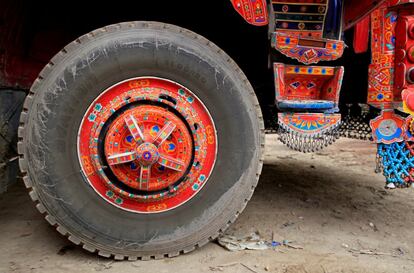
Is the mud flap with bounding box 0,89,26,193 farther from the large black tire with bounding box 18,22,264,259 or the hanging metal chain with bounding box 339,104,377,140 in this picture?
the hanging metal chain with bounding box 339,104,377,140

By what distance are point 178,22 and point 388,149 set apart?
1.72 metres

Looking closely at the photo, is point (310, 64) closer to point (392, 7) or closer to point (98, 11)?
point (392, 7)

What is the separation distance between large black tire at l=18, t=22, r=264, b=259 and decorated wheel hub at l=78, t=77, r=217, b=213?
0.04 meters

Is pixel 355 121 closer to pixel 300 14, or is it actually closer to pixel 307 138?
pixel 307 138

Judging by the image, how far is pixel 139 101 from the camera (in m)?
1.53

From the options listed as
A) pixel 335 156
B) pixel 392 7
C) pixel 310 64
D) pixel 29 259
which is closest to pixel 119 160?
pixel 29 259

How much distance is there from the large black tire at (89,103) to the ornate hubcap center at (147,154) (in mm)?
265

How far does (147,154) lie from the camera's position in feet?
4.65

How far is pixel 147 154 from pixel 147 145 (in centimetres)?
4

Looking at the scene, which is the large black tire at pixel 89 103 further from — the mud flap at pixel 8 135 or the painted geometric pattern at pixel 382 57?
the painted geometric pattern at pixel 382 57

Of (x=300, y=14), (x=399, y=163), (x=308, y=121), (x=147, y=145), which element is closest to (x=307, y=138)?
(x=308, y=121)

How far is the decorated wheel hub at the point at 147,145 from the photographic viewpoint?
1457 mm

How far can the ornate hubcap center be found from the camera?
142 centimetres

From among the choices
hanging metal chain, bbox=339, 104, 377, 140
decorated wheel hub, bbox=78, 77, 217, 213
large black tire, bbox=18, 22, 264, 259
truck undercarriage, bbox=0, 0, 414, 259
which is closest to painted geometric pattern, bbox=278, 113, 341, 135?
truck undercarriage, bbox=0, 0, 414, 259
